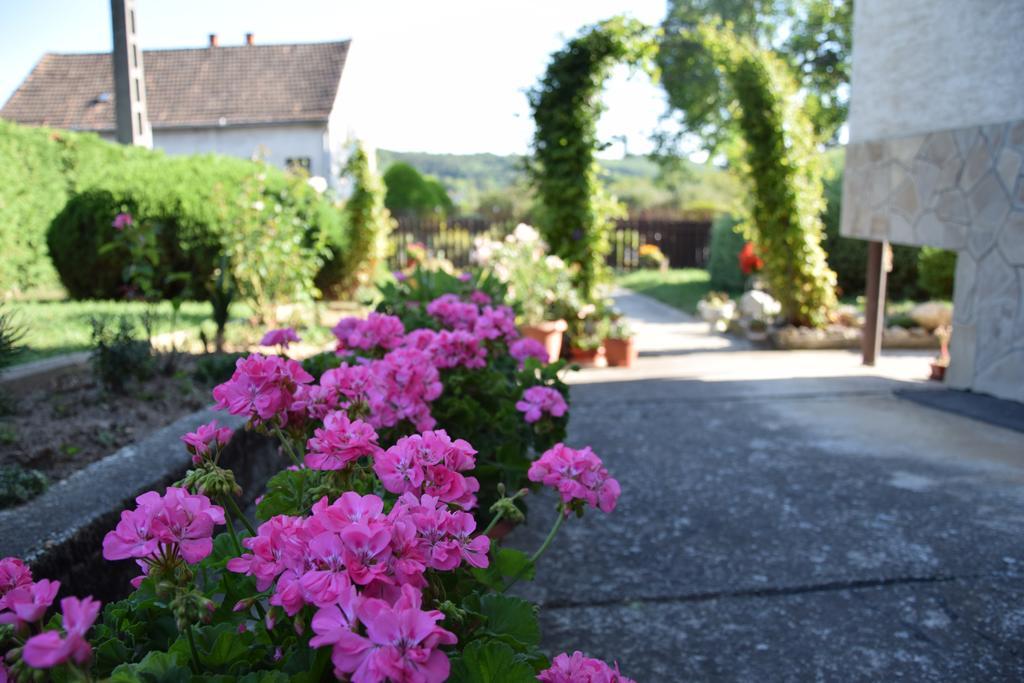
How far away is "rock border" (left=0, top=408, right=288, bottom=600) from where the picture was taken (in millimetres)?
2115

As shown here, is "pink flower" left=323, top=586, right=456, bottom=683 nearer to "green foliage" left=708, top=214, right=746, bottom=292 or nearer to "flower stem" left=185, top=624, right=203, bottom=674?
"flower stem" left=185, top=624, right=203, bottom=674

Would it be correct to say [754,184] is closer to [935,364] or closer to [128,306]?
[935,364]

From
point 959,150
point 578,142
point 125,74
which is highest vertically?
point 125,74

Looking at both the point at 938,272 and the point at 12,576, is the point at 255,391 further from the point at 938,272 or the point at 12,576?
the point at 938,272

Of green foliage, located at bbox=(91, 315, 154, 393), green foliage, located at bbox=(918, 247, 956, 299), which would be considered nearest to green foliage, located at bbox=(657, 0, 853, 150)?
green foliage, located at bbox=(918, 247, 956, 299)

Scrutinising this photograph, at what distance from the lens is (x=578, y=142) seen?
7.89 meters

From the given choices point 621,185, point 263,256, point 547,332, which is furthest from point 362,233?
point 621,185

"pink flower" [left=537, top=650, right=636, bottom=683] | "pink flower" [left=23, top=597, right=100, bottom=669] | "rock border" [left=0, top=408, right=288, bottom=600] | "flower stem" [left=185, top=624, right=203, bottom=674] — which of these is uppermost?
"pink flower" [left=23, top=597, right=100, bottom=669]

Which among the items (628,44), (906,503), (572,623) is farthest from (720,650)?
(628,44)

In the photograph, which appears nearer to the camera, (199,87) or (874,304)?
(874,304)

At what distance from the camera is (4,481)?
96.9 inches

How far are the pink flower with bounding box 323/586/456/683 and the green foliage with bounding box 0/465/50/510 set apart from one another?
6.47ft

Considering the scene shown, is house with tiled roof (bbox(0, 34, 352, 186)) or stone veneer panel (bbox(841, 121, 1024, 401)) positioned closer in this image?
stone veneer panel (bbox(841, 121, 1024, 401))

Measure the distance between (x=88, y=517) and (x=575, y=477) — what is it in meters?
1.51
